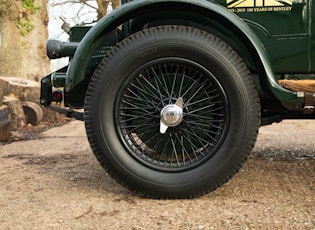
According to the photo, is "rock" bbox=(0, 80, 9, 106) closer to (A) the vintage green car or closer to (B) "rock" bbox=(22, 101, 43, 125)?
(B) "rock" bbox=(22, 101, 43, 125)

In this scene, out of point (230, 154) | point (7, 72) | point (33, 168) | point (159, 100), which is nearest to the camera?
point (230, 154)

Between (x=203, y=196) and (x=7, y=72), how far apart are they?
7.90 meters

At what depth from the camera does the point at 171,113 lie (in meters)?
2.68

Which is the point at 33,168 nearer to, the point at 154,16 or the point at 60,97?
the point at 60,97

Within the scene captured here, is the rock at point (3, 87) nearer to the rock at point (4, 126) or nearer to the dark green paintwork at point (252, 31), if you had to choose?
the rock at point (4, 126)

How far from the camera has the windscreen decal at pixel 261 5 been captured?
2.84 metres

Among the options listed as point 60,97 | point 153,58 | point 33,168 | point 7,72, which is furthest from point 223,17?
point 7,72

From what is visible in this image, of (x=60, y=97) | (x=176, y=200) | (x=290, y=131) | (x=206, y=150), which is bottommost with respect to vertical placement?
(x=290, y=131)

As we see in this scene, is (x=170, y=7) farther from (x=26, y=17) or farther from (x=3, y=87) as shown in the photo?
(x=26, y=17)

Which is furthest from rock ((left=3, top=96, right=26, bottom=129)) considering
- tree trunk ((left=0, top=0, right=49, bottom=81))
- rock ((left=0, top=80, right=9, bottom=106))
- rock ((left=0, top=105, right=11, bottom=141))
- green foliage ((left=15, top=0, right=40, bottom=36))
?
green foliage ((left=15, top=0, right=40, bottom=36))

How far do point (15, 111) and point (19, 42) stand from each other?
3.16m

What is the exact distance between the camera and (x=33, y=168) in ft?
12.7

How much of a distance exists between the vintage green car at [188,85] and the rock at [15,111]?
4278mm

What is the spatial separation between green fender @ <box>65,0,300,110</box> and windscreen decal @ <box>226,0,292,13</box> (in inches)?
10.2
